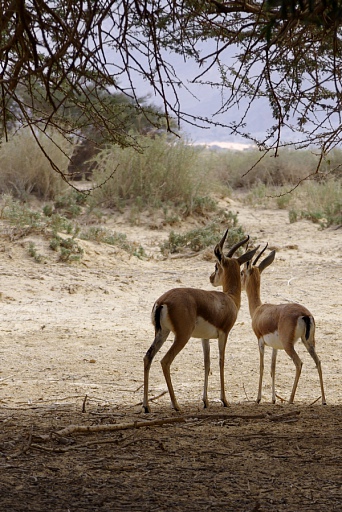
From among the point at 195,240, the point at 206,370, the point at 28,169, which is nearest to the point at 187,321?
the point at 206,370

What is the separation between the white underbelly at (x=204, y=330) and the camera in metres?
6.91

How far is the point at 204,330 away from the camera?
22.9 feet

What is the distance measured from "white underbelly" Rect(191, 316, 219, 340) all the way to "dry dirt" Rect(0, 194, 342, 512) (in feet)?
2.19

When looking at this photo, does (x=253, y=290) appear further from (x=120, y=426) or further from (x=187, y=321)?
(x=120, y=426)

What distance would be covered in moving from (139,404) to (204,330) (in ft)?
3.01

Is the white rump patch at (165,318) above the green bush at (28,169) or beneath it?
beneath

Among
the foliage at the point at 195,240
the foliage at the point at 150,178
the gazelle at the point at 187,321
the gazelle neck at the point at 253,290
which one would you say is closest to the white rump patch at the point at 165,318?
the gazelle at the point at 187,321

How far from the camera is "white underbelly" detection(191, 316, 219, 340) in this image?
6910 mm

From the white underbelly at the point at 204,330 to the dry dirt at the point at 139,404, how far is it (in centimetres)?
67

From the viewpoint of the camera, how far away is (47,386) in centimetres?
776

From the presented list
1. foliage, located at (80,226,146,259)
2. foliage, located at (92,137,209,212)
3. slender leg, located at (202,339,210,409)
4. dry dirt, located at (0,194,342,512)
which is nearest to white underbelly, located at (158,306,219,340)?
slender leg, located at (202,339,210,409)

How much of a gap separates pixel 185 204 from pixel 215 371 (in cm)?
1051

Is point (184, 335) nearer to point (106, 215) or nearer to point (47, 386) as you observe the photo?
point (47, 386)

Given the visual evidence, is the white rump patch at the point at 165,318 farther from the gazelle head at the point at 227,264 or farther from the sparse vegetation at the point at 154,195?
the sparse vegetation at the point at 154,195
